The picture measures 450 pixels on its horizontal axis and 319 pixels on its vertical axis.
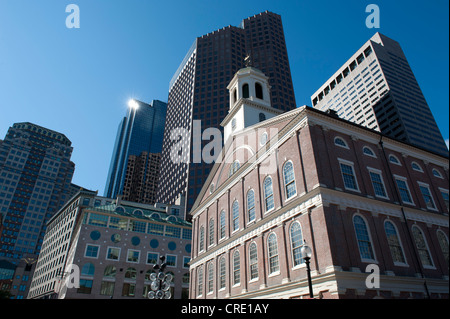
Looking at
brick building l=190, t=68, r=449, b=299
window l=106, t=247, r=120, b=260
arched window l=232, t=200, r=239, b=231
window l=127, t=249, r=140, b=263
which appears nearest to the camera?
brick building l=190, t=68, r=449, b=299

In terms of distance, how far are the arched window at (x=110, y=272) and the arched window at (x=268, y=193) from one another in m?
39.7

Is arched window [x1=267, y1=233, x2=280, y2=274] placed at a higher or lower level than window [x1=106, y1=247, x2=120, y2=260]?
lower

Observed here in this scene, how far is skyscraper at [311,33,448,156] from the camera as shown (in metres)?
117

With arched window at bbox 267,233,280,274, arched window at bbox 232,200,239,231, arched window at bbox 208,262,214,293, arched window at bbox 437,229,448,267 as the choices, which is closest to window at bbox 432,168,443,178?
arched window at bbox 437,229,448,267

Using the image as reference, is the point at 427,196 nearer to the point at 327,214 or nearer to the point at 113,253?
the point at 327,214

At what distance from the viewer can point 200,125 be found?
99.8 metres

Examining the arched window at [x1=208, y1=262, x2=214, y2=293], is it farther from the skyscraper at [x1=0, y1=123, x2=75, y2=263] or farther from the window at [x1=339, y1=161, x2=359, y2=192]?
the skyscraper at [x1=0, y1=123, x2=75, y2=263]

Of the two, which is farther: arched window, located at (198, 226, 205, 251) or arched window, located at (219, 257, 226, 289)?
arched window, located at (198, 226, 205, 251)

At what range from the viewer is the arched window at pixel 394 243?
22.2m

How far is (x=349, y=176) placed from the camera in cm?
2414

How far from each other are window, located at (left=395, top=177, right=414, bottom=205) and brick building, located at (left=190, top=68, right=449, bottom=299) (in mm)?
98

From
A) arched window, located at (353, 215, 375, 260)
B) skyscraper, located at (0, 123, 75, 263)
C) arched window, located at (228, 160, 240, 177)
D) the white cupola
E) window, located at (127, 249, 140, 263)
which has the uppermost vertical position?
skyscraper, located at (0, 123, 75, 263)

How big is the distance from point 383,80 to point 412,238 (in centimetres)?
11820

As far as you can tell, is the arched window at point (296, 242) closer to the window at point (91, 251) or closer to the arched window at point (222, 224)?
the arched window at point (222, 224)
